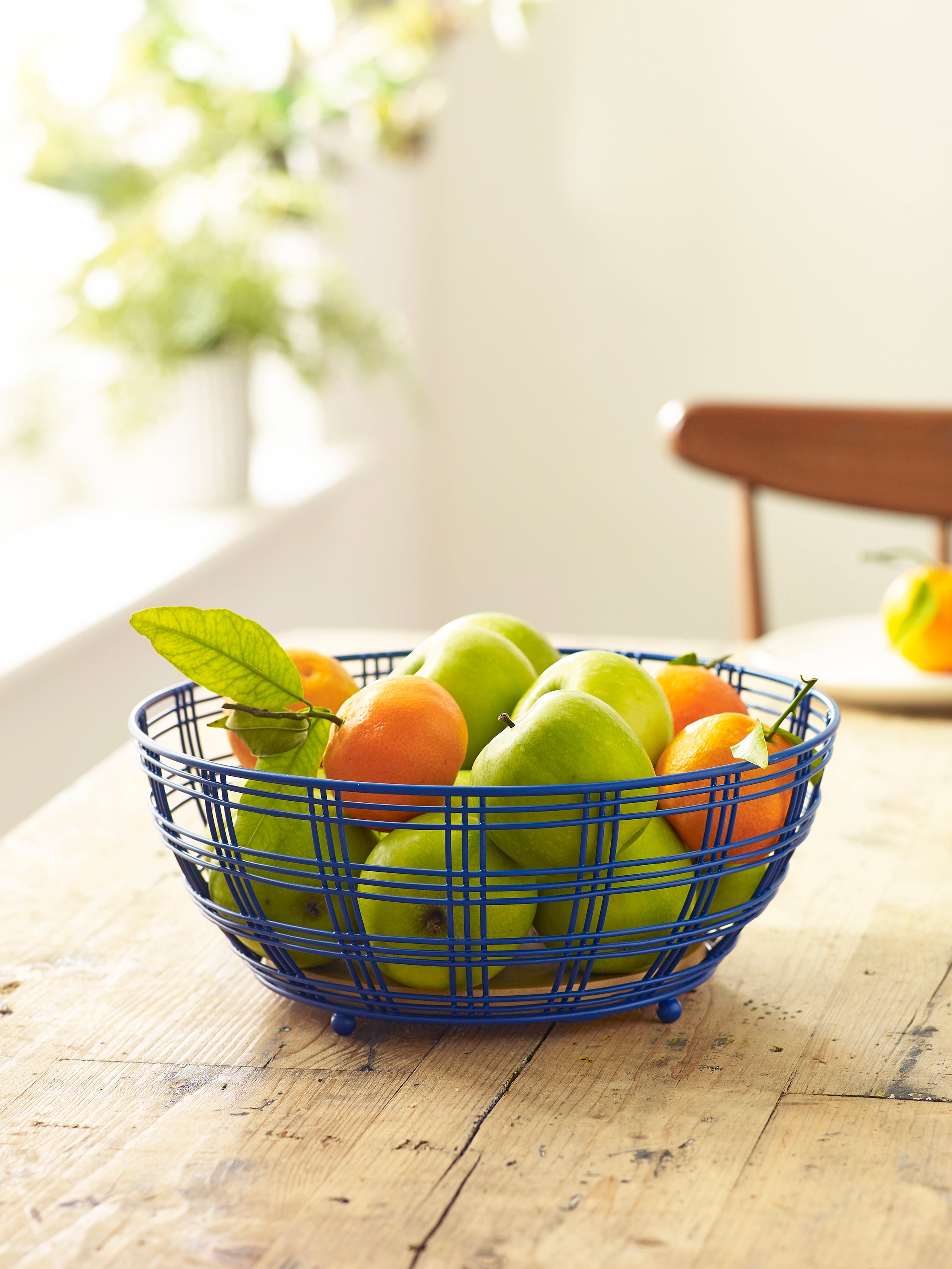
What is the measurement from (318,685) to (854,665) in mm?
675

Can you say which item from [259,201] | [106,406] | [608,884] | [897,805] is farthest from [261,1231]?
[259,201]

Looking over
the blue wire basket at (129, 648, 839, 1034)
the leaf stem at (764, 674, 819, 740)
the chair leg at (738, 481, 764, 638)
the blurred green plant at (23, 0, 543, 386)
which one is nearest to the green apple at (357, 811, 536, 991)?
the blue wire basket at (129, 648, 839, 1034)

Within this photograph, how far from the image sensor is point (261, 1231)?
0.46 metres

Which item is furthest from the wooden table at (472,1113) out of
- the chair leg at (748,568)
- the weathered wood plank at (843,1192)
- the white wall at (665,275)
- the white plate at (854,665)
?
the white wall at (665,275)

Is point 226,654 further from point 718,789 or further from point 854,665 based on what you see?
point 854,665

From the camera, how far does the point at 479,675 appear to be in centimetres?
62

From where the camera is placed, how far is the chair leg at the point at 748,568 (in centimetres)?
161

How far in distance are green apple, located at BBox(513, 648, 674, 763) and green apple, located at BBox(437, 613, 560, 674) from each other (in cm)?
7

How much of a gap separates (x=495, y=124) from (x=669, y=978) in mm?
2575

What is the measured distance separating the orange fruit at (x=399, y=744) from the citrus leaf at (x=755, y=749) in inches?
4.6

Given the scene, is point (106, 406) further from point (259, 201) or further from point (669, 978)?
point (669, 978)

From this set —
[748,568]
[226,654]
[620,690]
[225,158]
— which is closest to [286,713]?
[226,654]

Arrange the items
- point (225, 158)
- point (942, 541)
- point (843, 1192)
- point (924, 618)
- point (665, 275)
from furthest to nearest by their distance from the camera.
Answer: point (665, 275) → point (225, 158) → point (942, 541) → point (924, 618) → point (843, 1192)

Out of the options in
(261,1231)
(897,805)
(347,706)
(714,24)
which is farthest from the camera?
(714,24)
